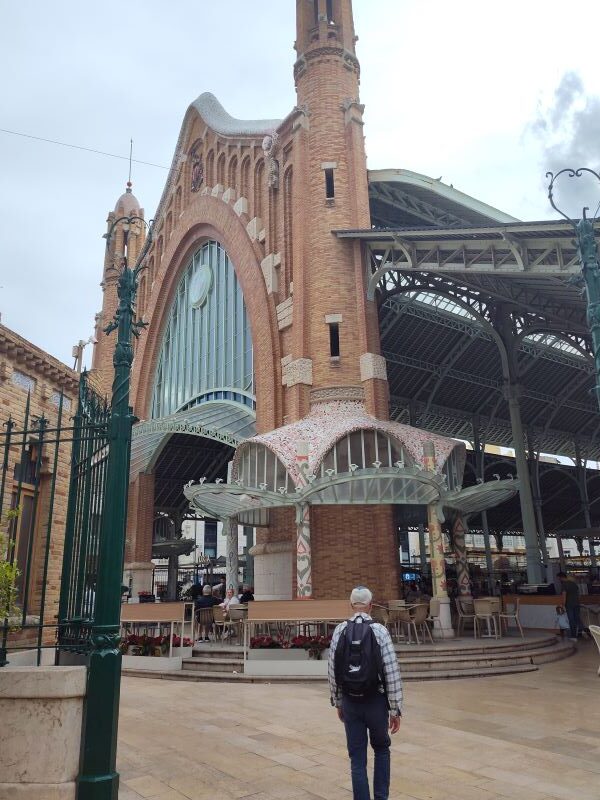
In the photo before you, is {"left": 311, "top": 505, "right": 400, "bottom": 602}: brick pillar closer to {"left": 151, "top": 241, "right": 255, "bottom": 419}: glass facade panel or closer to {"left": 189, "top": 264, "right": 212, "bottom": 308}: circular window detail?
{"left": 151, "top": 241, "right": 255, "bottom": 419}: glass facade panel

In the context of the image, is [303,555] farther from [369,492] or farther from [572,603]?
[572,603]

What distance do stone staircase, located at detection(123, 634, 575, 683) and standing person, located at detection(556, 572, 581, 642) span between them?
5.79ft

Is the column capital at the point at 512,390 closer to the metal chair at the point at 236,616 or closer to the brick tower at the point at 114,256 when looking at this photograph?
the metal chair at the point at 236,616

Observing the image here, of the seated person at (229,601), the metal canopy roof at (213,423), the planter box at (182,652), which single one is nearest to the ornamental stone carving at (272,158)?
the metal canopy roof at (213,423)

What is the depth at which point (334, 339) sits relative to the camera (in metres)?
19.7

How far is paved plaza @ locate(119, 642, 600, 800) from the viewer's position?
480 cm

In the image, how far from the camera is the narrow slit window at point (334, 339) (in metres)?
19.4

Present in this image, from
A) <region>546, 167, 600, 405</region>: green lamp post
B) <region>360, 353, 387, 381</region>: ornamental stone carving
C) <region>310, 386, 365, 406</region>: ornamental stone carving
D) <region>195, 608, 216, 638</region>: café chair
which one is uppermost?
<region>360, 353, 387, 381</region>: ornamental stone carving

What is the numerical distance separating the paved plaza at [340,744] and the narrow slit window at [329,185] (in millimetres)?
15729

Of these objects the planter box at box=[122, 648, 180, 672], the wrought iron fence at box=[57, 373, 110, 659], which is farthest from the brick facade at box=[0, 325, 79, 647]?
the wrought iron fence at box=[57, 373, 110, 659]

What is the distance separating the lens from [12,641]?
9.62m

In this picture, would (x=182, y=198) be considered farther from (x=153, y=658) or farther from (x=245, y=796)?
(x=245, y=796)

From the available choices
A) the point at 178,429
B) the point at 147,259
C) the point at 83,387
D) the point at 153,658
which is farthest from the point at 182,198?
the point at 83,387

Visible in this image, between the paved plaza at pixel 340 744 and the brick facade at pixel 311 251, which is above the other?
the brick facade at pixel 311 251
